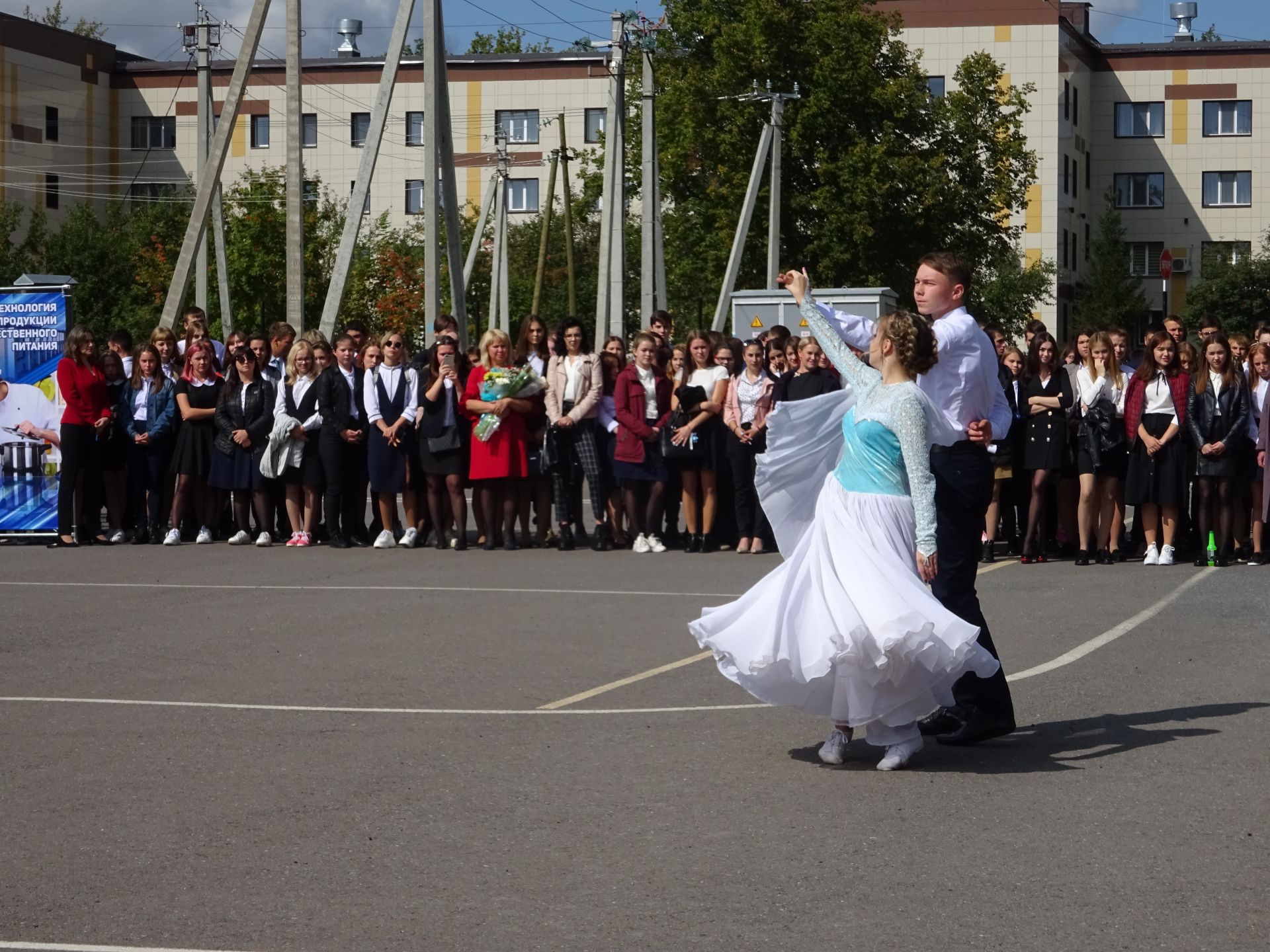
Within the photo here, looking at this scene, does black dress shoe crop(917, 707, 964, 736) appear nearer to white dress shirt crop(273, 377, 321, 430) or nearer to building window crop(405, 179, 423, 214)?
white dress shirt crop(273, 377, 321, 430)

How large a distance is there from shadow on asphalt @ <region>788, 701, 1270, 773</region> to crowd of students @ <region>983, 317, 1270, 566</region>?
8.09 metres

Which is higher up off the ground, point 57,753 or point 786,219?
point 786,219

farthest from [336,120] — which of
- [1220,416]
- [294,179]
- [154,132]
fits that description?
[1220,416]

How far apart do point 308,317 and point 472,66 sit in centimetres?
3026

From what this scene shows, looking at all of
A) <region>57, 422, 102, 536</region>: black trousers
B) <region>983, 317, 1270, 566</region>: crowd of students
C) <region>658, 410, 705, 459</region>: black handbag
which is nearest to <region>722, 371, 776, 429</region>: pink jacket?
<region>658, 410, 705, 459</region>: black handbag

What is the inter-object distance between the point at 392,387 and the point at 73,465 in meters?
3.41

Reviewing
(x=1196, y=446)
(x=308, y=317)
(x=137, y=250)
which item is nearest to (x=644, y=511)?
(x=1196, y=446)

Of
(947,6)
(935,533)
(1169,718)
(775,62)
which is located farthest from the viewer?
(947,6)

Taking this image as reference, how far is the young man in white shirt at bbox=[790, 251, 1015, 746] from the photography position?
8008mm

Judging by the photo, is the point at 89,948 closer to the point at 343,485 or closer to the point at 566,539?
the point at 566,539

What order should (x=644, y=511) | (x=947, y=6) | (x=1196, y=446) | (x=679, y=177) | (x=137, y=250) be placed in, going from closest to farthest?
(x=1196, y=446) < (x=644, y=511) < (x=679, y=177) < (x=137, y=250) < (x=947, y=6)

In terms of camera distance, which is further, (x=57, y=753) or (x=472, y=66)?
(x=472, y=66)

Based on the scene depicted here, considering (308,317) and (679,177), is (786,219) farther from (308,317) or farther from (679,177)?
(308,317)

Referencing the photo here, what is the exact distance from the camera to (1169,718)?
342 inches
